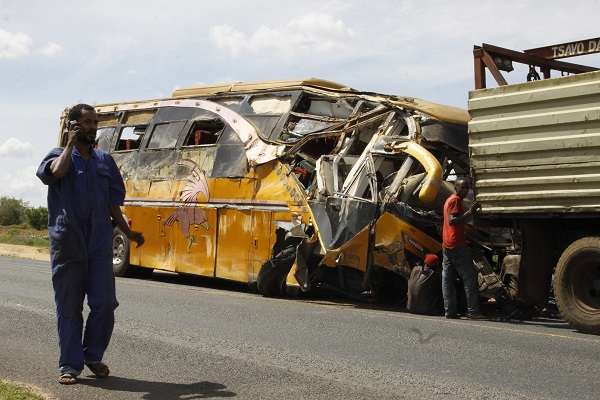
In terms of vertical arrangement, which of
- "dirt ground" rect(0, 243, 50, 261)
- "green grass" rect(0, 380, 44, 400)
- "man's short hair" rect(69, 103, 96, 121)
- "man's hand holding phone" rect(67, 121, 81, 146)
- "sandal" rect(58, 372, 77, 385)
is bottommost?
"green grass" rect(0, 380, 44, 400)

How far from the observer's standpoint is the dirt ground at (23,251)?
82.0 feet

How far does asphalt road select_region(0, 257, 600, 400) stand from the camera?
230 inches

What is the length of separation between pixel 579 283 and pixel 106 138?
1048 cm

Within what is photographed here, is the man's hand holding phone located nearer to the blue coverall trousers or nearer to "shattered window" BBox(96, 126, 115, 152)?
the blue coverall trousers

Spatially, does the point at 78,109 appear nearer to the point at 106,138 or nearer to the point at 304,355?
the point at 304,355

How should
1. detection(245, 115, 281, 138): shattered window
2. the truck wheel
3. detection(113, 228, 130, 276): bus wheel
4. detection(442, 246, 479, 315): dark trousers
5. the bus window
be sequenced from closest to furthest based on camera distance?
the truck wheel, detection(442, 246, 479, 315): dark trousers, detection(245, 115, 281, 138): shattered window, the bus window, detection(113, 228, 130, 276): bus wheel

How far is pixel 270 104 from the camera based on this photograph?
1323cm

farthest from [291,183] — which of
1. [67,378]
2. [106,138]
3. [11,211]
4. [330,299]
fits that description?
[11,211]

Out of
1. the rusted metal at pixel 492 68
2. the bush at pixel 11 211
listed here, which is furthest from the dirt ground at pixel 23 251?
the bush at pixel 11 211

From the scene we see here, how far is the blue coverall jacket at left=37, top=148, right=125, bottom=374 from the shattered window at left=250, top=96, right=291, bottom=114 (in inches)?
279

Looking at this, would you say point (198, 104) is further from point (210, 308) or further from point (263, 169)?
point (210, 308)

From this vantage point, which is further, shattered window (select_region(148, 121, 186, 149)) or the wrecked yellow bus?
shattered window (select_region(148, 121, 186, 149))

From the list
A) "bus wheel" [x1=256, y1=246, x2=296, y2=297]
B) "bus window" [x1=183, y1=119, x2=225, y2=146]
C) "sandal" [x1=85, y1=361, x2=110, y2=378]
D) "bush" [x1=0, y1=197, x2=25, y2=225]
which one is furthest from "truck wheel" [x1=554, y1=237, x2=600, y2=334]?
"bush" [x1=0, y1=197, x2=25, y2=225]

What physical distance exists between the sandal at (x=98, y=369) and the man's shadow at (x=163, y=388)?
0.05 m
